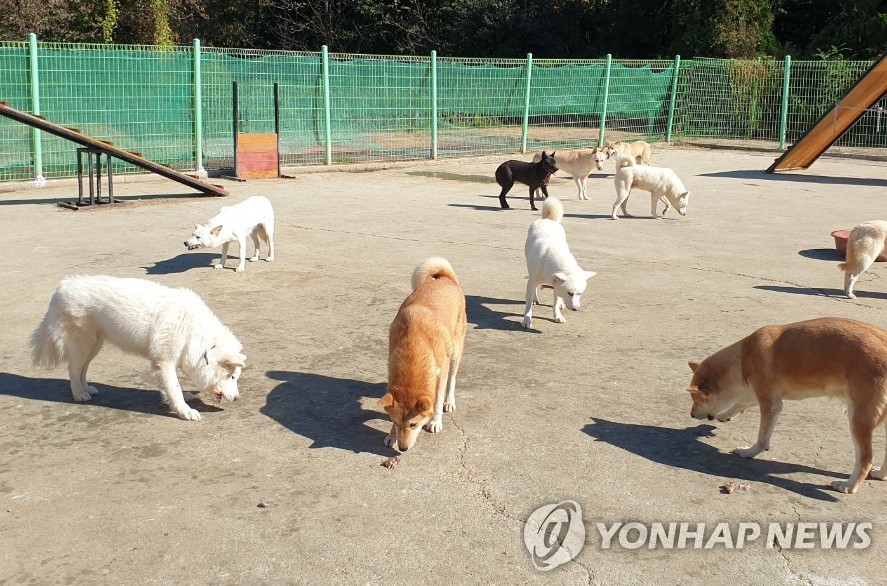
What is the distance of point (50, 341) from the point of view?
5766 mm

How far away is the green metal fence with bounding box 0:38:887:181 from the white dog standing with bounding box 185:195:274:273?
7217 mm

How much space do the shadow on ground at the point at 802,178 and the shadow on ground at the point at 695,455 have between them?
14.7m

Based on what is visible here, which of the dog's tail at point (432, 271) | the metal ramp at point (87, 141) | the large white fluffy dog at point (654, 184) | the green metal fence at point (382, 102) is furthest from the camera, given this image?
the green metal fence at point (382, 102)

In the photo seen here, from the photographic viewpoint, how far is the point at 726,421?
5.57 metres

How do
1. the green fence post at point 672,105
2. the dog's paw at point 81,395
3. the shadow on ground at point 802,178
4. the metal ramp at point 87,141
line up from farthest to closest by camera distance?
the green fence post at point 672,105 → the shadow on ground at point 802,178 → the metal ramp at point 87,141 → the dog's paw at point 81,395

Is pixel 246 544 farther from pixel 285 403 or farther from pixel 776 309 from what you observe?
pixel 776 309

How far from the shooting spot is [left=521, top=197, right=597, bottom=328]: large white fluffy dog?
25.3 feet

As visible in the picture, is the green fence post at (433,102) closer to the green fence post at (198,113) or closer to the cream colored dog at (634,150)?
the cream colored dog at (634,150)

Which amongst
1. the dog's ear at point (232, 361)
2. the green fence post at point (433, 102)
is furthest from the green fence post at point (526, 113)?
the dog's ear at point (232, 361)

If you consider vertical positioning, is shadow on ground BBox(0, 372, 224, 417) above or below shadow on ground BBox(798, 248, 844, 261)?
below

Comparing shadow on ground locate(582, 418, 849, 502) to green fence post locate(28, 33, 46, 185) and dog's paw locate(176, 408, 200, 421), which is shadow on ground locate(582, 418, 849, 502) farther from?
green fence post locate(28, 33, 46, 185)

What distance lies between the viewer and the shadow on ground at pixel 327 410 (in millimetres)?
5324

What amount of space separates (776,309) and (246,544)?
5.94m

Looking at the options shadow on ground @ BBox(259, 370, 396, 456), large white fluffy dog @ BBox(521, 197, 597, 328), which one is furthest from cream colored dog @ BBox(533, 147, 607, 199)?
shadow on ground @ BBox(259, 370, 396, 456)
